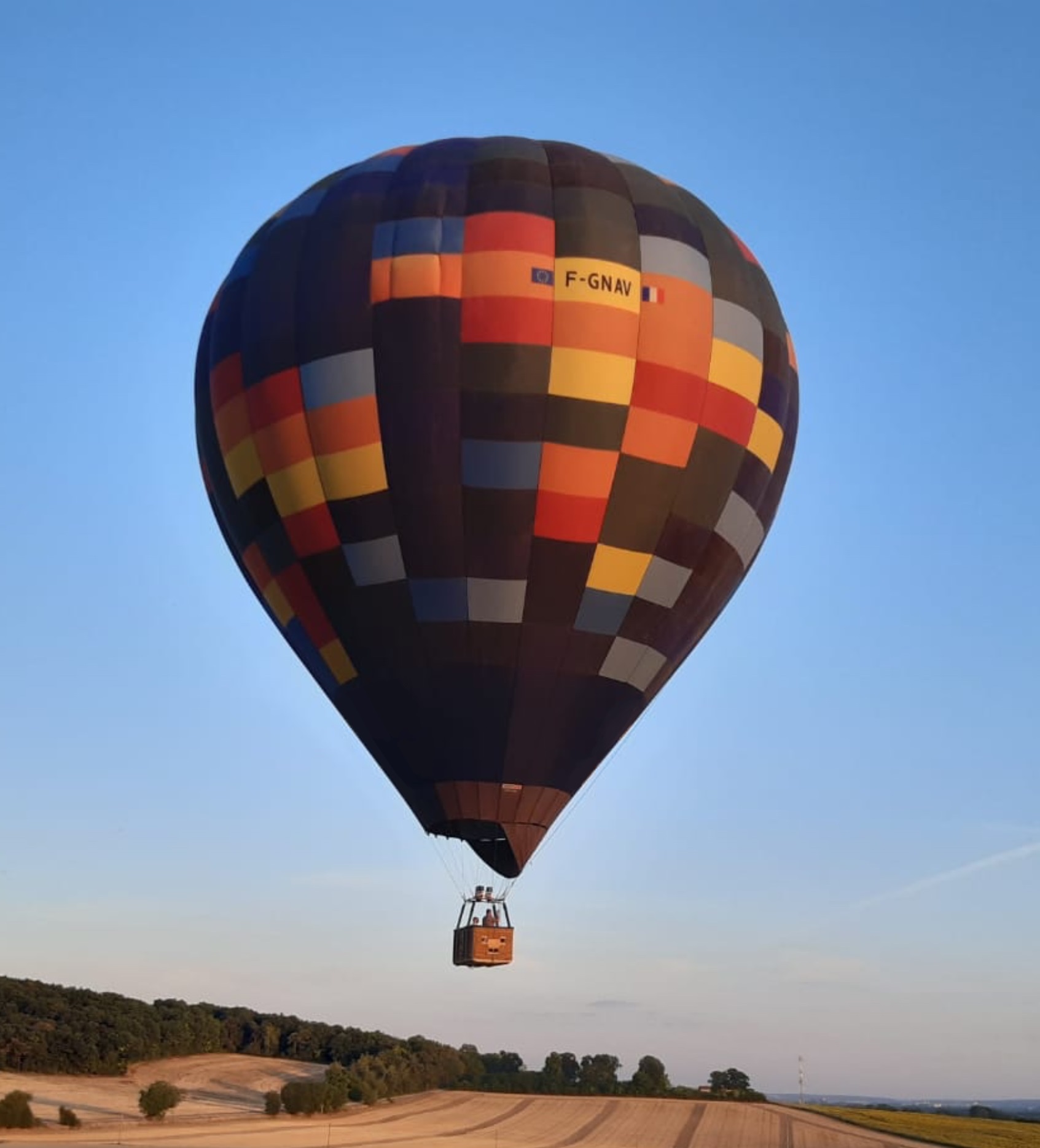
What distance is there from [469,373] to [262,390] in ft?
11.7

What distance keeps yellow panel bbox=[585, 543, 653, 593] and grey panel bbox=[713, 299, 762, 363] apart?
3.84 metres

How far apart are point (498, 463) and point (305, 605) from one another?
415 centimetres

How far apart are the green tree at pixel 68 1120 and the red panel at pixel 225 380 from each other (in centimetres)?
2191

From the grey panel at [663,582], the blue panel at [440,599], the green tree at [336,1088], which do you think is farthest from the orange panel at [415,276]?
the green tree at [336,1088]

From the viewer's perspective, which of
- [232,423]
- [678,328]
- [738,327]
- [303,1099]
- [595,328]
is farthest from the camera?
[303,1099]

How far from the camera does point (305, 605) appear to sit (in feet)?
75.9

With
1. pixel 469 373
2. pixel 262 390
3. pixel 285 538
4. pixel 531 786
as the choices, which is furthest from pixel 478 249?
pixel 531 786

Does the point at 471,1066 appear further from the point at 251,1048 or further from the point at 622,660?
the point at 622,660

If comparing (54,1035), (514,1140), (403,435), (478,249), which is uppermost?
(478,249)

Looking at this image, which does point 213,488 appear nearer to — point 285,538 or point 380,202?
point 285,538

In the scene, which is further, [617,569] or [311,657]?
[311,657]

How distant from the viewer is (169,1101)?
39.8 metres

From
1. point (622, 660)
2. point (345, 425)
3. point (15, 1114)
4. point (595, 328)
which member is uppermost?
point (595, 328)

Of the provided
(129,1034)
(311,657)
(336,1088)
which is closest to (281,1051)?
(129,1034)
